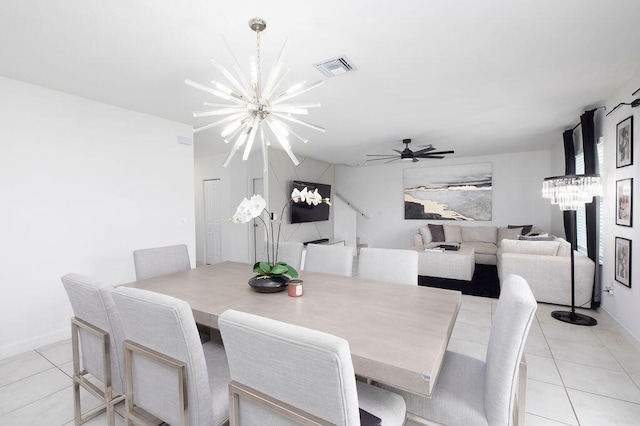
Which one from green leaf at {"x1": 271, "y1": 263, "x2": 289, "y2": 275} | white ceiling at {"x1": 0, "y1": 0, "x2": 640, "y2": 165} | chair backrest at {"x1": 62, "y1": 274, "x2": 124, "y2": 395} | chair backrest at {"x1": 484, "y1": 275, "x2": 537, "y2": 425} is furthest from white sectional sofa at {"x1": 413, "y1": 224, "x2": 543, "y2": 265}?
chair backrest at {"x1": 62, "y1": 274, "x2": 124, "y2": 395}

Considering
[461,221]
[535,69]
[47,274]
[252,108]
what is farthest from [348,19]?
[461,221]

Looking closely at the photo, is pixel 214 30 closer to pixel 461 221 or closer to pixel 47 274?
pixel 47 274

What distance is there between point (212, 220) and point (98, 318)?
5.08m

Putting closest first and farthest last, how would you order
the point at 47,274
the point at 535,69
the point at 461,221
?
the point at 535,69 → the point at 47,274 → the point at 461,221

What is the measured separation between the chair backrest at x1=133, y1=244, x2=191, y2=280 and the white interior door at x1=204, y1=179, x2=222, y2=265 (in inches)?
142

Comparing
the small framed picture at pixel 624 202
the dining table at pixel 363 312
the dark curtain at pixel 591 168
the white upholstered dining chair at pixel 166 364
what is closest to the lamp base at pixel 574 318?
the dark curtain at pixel 591 168

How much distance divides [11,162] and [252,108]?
2350 millimetres

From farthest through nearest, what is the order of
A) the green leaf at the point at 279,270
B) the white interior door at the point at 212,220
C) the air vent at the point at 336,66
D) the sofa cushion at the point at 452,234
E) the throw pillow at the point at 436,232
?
the throw pillow at the point at 436,232
the sofa cushion at the point at 452,234
the white interior door at the point at 212,220
the air vent at the point at 336,66
the green leaf at the point at 279,270

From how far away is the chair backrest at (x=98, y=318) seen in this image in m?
1.42

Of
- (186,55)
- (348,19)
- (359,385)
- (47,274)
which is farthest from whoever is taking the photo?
(47,274)

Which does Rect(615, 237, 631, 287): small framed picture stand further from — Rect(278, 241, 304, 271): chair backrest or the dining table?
Rect(278, 241, 304, 271): chair backrest

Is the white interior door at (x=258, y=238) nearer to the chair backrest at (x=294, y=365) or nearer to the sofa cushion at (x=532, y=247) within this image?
the sofa cushion at (x=532, y=247)

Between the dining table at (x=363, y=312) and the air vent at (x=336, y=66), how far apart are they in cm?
166

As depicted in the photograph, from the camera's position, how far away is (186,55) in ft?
7.16
